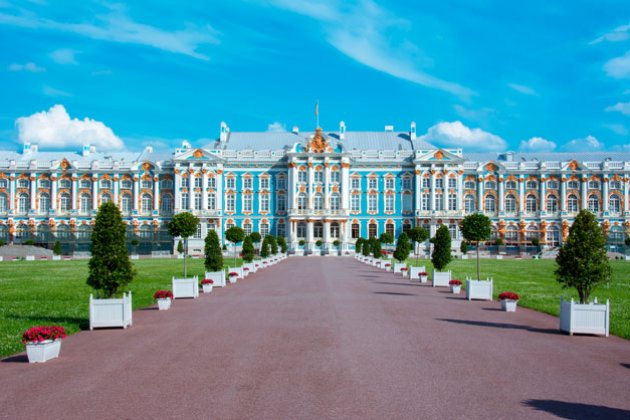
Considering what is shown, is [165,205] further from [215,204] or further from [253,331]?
[253,331]

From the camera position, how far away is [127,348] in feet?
40.1

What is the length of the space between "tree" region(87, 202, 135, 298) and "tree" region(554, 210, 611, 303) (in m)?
10.9

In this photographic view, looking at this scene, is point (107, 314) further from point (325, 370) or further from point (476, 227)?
point (476, 227)

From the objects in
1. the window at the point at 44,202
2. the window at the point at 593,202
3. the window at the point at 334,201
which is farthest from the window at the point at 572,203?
the window at the point at 44,202

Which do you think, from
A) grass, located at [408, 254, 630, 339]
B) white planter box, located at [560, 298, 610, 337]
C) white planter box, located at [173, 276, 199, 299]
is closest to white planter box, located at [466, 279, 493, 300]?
grass, located at [408, 254, 630, 339]

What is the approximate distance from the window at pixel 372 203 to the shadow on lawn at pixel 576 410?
74091 mm

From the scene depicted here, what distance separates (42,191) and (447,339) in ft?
263

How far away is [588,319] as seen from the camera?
14.4m

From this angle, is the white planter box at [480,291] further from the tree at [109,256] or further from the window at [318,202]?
the window at [318,202]

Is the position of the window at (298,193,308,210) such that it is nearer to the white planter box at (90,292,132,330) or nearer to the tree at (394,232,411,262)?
the tree at (394,232,411,262)

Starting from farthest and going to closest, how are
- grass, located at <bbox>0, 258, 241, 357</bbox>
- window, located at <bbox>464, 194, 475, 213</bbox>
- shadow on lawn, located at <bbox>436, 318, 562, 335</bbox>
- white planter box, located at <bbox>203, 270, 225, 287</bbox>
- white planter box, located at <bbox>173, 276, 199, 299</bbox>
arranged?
window, located at <bbox>464, 194, 475, 213</bbox>, white planter box, located at <bbox>203, 270, 225, 287</bbox>, white planter box, located at <bbox>173, 276, 199, 299</bbox>, shadow on lawn, located at <bbox>436, 318, 562, 335</bbox>, grass, located at <bbox>0, 258, 241, 357</bbox>

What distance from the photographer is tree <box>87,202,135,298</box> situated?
610 inches

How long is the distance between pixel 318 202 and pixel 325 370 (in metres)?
72.2

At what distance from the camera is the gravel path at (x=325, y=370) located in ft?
26.4
